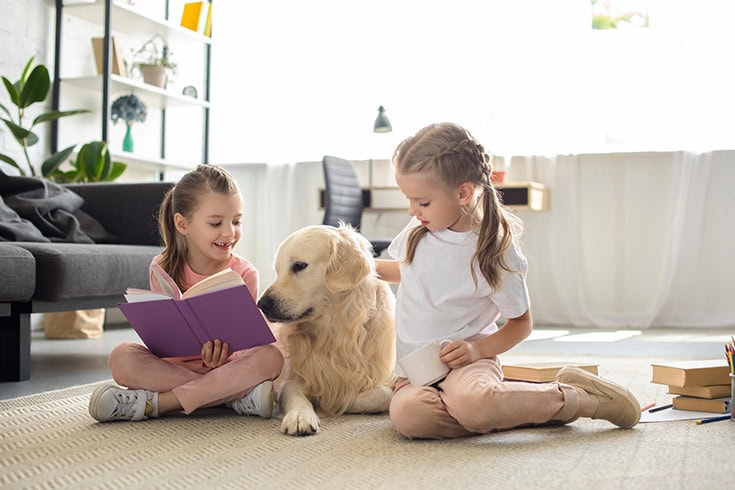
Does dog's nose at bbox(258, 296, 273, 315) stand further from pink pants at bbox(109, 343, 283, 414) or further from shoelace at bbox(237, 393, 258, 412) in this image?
shoelace at bbox(237, 393, 258, 412)

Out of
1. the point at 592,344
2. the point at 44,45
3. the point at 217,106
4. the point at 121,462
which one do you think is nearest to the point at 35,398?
the point at 121,462

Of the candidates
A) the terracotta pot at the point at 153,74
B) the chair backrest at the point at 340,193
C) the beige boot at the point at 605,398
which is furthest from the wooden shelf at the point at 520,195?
the beige boot at the point at 605,398

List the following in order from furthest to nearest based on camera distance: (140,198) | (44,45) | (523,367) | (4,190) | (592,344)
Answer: (44,45), (592,344), (140,198), (4,190), (523,367)

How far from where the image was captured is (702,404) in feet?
5.90

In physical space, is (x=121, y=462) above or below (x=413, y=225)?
below

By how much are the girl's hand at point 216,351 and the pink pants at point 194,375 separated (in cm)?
2

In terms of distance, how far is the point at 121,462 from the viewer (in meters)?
1.38

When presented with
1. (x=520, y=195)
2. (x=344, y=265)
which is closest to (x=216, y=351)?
(x=344, y=265)

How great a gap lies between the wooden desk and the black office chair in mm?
275

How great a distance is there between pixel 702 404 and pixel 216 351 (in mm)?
1125

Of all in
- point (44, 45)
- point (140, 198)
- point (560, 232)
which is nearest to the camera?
point (140, 198)

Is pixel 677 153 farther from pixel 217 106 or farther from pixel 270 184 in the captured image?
pixel 217 106

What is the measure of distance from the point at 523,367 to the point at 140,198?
6.70 ft

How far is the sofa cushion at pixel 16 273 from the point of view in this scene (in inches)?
91.0
